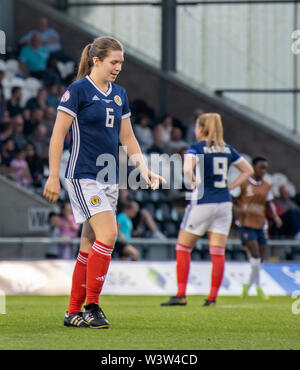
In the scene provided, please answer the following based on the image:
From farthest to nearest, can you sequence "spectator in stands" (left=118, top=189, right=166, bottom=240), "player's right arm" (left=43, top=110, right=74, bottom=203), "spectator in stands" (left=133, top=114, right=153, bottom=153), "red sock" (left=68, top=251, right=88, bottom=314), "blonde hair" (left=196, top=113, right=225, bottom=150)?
"spectator in stands" (left=133, top=114, right=153, bottom=153), "spectator in stands" (left=118, top=189, right=166, bottom=240), "blonde hair" (left=196, top=113, right=225, bottom=150), "red sock" (left=68, top=251, right=88, bottom=314), "player's right arm" (left=43, top=110, right=74, bottom=203)

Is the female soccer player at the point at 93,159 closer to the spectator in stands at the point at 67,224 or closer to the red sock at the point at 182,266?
the red sock at the point at 182,266

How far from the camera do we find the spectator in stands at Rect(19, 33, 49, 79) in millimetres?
20156

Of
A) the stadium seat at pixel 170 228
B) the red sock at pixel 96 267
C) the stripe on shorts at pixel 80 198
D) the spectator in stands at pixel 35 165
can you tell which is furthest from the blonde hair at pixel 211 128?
the stadium seat at pixel 170 228

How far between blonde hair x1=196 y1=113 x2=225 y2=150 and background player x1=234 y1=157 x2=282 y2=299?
132 inches

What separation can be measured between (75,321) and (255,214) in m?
6.83

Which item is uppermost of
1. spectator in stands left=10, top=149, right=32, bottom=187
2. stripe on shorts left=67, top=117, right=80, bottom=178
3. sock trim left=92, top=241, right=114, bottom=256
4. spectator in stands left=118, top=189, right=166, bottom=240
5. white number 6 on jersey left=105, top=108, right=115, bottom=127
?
white number 6 on jersey left=105, top=108, right=115, bottom=127

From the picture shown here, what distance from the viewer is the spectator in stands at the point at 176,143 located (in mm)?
19750

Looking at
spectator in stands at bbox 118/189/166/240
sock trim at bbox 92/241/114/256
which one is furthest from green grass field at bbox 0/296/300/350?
spectator in stands at bbox 118/189/166/240

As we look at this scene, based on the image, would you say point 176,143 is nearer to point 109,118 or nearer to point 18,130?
point 18,130

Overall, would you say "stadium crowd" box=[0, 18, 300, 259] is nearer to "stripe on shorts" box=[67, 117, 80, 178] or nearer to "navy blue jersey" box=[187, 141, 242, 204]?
"navy blue jersey" box=[187, 141, 242, 204]

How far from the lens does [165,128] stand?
66.5 feet

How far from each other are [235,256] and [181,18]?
6.47m

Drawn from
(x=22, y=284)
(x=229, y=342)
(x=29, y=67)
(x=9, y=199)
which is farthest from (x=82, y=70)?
(x=29, y=67)

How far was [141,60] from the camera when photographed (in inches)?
869
